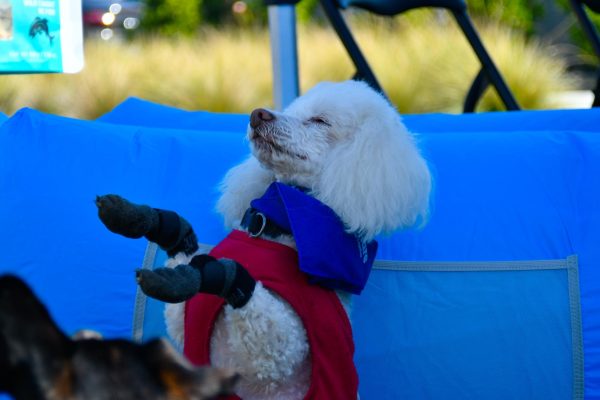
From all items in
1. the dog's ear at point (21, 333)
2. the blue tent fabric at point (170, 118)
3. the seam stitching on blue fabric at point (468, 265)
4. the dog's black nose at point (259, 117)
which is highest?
the dog's ear at point (21, 333)

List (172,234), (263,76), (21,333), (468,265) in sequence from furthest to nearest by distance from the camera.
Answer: (263,76), (468,265), (172,234), (21,333)

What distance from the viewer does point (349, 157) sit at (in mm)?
1414

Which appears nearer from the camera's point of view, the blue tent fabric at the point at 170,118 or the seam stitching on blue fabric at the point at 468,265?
the seam stitching on blue fabric at the point at 468,265

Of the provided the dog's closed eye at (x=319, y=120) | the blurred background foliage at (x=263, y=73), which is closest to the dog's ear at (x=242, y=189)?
the dog's closed eye at (x=319, y=120)

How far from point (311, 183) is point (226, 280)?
368 mm

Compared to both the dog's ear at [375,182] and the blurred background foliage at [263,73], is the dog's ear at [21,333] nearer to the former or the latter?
the dog's ear at [375,182]

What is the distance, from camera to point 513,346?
1592 mm

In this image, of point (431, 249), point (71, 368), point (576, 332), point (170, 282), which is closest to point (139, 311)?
point (431, 249)

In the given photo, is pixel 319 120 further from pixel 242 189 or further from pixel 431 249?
pixel 431 249

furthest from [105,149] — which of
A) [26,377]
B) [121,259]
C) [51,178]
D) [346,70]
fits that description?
[346,70]

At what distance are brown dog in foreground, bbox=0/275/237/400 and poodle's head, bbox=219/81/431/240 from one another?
2.79 ft

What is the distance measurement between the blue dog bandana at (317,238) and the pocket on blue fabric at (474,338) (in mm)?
208

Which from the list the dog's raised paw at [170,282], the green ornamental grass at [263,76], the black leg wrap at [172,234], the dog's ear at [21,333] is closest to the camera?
the dog's ear at [21,333]

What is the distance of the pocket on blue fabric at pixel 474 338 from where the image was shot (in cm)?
158
